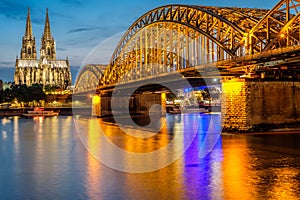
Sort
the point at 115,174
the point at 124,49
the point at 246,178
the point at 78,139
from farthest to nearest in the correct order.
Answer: the point at 124,49, the point at 78,139, the point at 115,174, the point at 246,178

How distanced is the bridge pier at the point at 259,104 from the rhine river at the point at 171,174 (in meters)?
3.23

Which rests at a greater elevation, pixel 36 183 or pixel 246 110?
pixel 246 110

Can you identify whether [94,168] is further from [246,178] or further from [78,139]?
[78,139]

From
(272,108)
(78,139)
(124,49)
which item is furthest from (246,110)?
(124,49)

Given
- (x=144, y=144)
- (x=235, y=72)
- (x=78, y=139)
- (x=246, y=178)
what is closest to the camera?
(x=246, y=178)

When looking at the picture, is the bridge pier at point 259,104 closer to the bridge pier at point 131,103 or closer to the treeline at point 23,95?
the bridge pier at point 131,103

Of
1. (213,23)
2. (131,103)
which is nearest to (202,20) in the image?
(213,23)

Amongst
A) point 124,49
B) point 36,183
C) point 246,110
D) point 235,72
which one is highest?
point 124,49

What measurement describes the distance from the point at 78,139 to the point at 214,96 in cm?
12683

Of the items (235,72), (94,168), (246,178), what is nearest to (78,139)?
(235,72)

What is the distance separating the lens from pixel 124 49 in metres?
76.8

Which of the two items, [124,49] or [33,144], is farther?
[124,49]

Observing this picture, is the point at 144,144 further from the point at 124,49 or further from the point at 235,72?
the point at 124,49

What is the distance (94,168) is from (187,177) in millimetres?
6501
